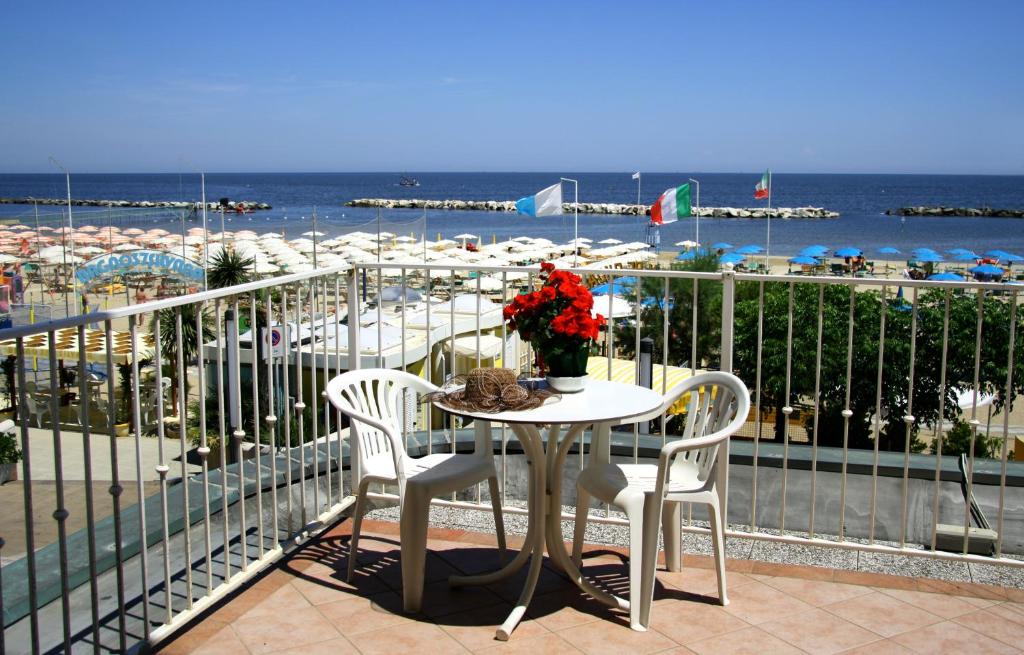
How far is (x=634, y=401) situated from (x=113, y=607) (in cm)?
179

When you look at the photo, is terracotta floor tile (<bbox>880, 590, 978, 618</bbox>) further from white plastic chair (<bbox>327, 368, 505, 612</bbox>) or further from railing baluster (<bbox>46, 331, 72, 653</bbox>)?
A: railing baluster (<bbox>46, 331, 72, 653</bbox>)

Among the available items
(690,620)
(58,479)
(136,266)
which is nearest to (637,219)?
(136,266)

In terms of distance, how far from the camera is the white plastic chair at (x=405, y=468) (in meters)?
2.88

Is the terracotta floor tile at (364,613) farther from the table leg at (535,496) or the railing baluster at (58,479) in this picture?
the railing baluster at (58,479)

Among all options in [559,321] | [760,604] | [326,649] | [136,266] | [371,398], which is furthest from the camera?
[136,266]

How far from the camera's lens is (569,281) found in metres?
2.94

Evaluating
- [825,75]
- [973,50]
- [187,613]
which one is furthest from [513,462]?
[825,75]

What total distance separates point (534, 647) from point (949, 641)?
1308mm

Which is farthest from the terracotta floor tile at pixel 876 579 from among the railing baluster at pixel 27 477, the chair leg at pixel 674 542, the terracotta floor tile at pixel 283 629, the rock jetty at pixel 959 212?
the rock jetty at pixel 959 212

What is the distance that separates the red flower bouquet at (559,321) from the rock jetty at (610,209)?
5768cm

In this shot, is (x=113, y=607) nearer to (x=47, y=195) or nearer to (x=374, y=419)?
(x=374, y=419)

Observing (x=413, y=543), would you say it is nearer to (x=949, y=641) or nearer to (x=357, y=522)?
(x=357, y=522)

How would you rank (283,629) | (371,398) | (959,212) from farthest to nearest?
(959,212) < (371,398) < (283,629)

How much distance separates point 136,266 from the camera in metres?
13.6
